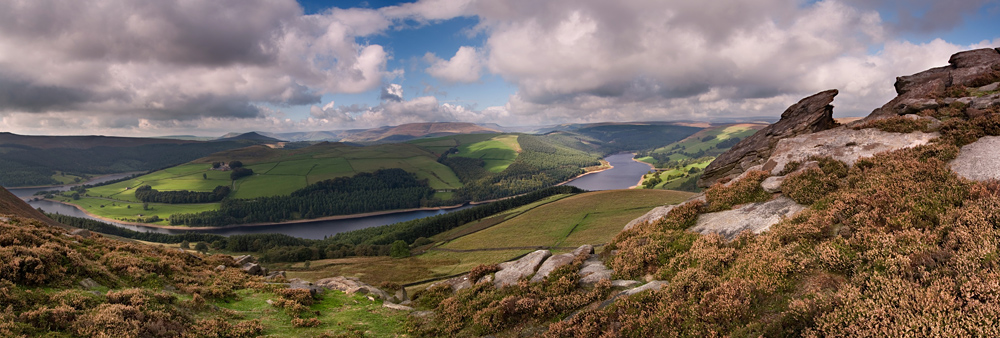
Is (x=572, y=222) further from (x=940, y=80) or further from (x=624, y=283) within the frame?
(x=624, y=283)

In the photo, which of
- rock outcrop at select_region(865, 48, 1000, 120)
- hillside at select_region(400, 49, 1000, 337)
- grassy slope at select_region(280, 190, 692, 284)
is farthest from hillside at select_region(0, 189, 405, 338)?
rock outcrop at select_region(865, 48, 1000, 120)

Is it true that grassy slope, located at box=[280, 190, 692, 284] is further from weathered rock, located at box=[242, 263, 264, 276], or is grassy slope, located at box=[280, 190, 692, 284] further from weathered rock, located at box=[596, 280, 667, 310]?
→ weathered rock, located at box=[596, 280, 667, 310]

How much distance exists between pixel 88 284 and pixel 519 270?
18691 millimetres

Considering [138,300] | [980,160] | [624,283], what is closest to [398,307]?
[138,300]

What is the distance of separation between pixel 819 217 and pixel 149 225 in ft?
889

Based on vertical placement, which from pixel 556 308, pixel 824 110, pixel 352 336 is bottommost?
pixel 352 336

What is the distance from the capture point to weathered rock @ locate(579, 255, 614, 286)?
1466 cm

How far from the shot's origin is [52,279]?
13.7 metres

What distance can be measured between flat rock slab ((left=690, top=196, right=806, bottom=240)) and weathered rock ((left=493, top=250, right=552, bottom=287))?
25.4 feet

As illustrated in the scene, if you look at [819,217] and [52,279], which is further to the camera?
[52,279]

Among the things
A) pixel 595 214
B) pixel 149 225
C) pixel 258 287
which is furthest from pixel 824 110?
pixel 149 225

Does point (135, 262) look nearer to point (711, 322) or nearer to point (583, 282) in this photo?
point (583, 282)

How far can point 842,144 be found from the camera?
18250mm

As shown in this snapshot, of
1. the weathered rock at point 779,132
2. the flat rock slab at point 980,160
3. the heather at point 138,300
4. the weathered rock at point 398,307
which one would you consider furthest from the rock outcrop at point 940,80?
the heather at point 138,300
